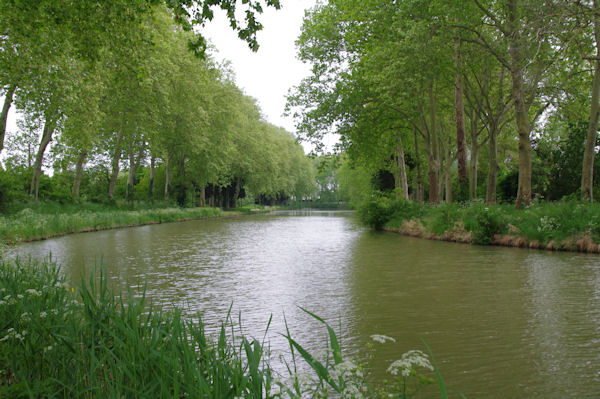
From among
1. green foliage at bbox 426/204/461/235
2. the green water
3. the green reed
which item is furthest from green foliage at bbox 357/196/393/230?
the green reed

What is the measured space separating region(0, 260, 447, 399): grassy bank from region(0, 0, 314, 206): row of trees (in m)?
4.04

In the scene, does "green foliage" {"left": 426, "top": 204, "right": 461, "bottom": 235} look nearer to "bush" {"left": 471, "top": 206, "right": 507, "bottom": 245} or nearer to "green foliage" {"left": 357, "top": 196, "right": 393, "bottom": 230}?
"bush" {"left": 471, "top": 206, "right": 507, "bottom": 245}

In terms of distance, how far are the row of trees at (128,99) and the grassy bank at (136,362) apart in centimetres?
404

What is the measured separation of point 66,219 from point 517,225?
18824 millimetres

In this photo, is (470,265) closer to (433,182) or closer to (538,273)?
(538,273)

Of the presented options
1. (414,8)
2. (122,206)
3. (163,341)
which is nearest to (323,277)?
(163,341)

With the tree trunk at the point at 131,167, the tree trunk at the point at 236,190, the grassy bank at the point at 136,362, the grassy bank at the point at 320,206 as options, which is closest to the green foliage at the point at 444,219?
the grassy bank at the point at 136,362

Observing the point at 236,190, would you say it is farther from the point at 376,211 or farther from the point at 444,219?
the point at 444,219

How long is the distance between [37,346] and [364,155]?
Answer: 22.8m

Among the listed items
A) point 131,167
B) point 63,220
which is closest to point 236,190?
point 131,167

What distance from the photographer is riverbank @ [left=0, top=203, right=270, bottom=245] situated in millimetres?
15560

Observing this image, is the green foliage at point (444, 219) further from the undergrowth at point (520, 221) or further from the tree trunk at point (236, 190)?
the tree trunk at point (236, 190)

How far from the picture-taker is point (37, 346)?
3.23 m

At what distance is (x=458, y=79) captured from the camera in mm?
18906
